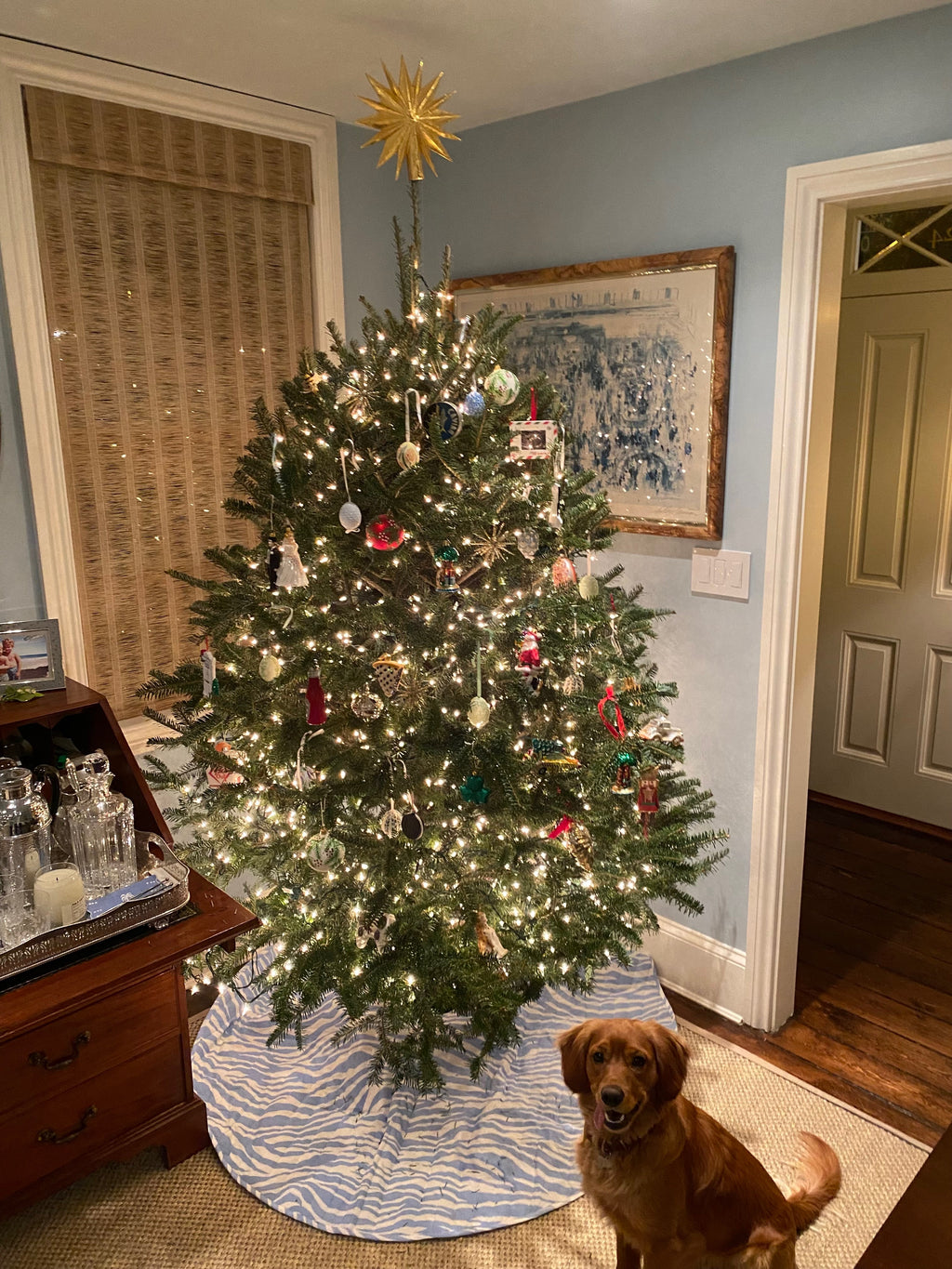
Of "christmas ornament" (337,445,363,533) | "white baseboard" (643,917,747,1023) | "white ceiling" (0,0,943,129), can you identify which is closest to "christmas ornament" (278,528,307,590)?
"christmas ornament" (337,445,363,533)

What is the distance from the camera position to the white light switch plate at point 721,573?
7.82 ft

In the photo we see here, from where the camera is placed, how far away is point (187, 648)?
8.76ft

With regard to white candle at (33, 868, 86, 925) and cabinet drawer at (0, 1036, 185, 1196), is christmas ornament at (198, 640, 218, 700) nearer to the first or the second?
white candle at (33, 868, 86, 925)

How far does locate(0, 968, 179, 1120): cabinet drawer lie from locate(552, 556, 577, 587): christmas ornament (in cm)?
117

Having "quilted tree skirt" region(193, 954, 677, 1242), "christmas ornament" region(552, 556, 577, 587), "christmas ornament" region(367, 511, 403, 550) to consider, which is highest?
"christmas ornament" region(367, 511, 403, 550)

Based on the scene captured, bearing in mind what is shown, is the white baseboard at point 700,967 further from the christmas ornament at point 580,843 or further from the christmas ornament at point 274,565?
the christmas ornament at point 274,565

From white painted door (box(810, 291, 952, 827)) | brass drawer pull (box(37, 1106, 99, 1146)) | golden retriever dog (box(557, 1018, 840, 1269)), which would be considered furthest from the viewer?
white painted door (box(810, 291, 952, 827))

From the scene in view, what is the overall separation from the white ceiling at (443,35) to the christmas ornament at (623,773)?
1.52 metres

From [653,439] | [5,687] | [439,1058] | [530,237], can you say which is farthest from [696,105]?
[439,1058]

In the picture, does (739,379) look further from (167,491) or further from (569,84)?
(167,491)

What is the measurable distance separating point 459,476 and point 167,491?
3.43ft

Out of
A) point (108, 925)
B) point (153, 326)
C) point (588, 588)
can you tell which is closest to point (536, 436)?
point (588, 588)

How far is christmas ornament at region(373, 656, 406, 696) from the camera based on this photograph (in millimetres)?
1896

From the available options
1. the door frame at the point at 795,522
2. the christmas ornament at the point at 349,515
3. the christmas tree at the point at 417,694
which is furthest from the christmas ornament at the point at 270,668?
the door frame at the point at 795,522
